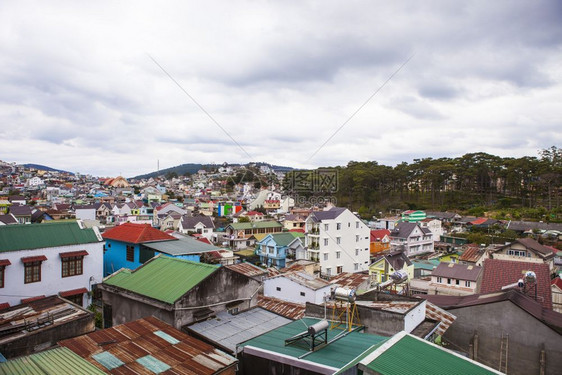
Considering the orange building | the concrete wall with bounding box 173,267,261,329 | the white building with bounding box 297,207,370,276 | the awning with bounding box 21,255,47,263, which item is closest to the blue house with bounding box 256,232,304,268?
the white building with bounding box 297,207,370,276

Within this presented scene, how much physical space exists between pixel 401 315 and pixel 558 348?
4206 mm

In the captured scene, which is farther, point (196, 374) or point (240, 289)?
point (240, 289)

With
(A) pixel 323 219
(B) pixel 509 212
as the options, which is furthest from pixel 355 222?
(B) pixel 509 212

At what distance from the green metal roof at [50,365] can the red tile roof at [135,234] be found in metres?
11.9

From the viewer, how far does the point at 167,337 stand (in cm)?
697

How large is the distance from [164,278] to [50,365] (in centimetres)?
439

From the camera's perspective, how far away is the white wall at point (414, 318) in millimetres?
7547

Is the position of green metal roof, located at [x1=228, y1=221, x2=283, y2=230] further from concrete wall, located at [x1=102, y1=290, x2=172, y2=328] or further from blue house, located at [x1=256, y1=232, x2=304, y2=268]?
concrete wall, located at [x1=102, y1=290, x2=172, y2=328]

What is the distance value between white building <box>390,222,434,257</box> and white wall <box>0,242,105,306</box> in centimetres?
3152

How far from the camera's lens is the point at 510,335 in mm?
8562

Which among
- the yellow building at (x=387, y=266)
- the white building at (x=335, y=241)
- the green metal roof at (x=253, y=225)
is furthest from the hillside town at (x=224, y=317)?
the green metal roof at (x=253, y=225)

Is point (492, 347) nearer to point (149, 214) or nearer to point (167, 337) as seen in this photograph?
point (167, 337)

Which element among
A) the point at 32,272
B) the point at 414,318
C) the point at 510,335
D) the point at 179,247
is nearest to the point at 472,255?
the point at 510,335

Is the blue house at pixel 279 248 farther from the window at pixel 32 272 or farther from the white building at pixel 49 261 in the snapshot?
the window at pixel 32 272
